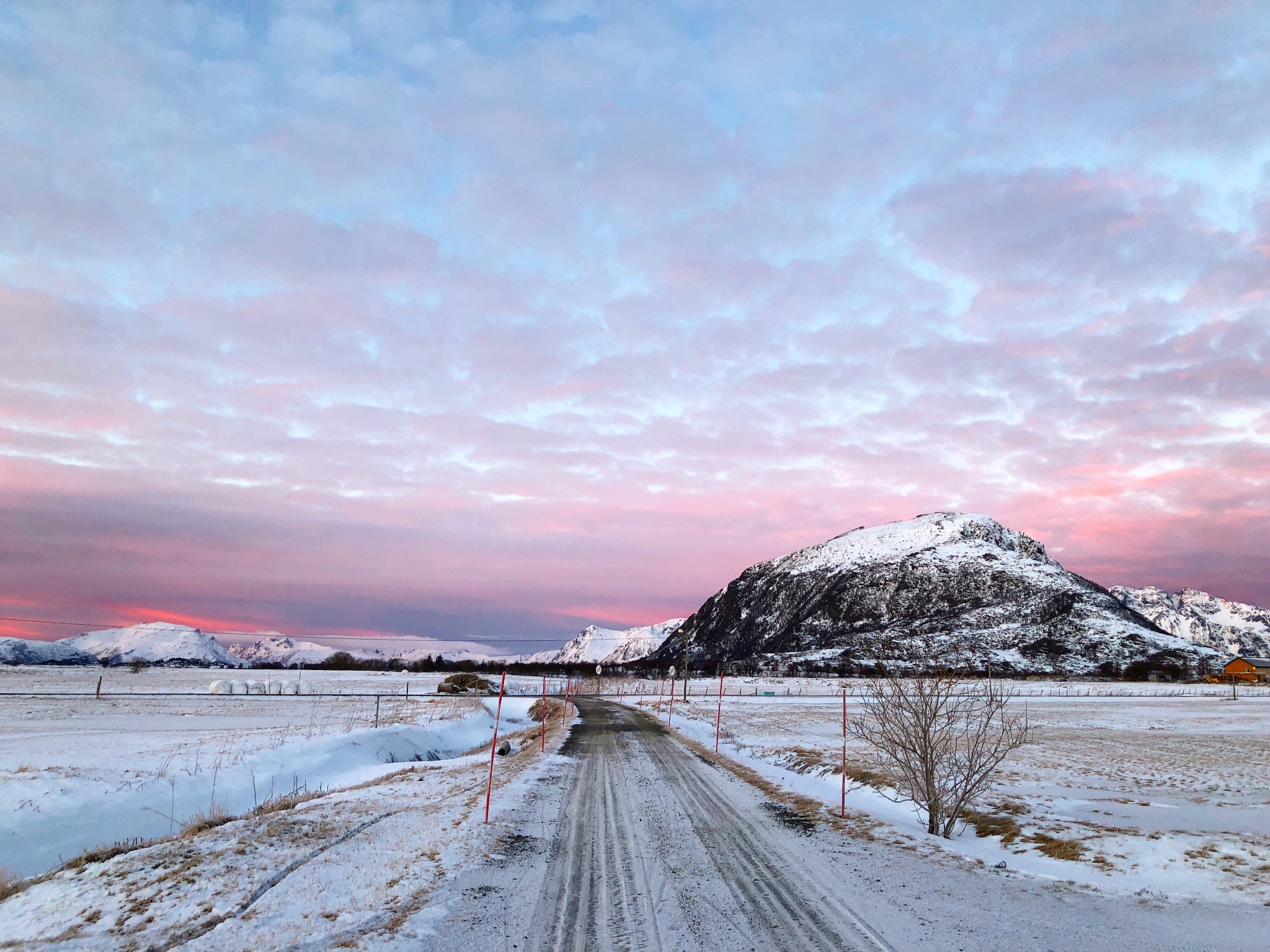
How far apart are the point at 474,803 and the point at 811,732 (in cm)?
2480

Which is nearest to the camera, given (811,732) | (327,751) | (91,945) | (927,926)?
(91,945)

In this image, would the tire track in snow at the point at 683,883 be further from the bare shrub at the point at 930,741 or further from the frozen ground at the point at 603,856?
the bare shrub at the point at 930,741

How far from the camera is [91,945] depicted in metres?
6.63

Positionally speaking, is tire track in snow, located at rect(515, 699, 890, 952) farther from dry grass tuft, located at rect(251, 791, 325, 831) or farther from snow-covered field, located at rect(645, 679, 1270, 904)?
dry grass tuft, located at rect(251, 791, 325, 831)

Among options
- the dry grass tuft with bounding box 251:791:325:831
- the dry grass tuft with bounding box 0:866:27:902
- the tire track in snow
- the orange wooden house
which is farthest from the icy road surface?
the orange wooden house

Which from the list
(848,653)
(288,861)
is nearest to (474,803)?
(288,861)

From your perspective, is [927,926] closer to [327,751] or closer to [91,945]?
[91,945]

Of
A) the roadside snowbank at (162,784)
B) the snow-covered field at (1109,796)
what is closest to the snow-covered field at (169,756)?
the roadside snowbank at (162,784)

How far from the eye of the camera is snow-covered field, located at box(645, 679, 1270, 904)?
9.64 meters

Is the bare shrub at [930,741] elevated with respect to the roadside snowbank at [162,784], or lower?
elevated

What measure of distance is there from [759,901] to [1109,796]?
523 inches

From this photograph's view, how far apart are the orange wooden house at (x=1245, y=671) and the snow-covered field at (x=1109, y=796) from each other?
115527mm

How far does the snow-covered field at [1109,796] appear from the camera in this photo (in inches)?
380

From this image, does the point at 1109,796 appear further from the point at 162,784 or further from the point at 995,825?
the point at 162,784
